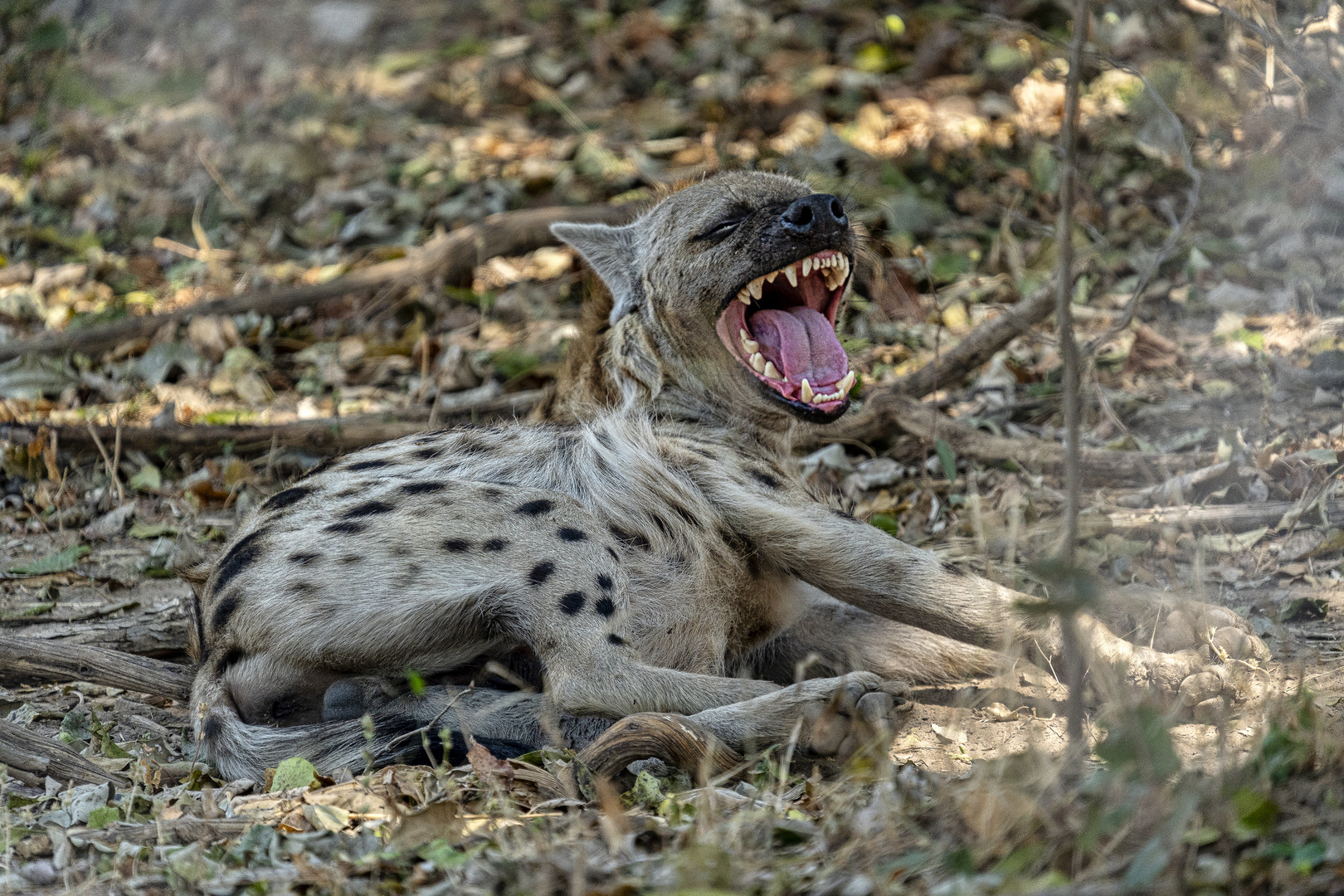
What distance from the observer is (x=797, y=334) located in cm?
491

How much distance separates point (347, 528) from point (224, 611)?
0.44 meters

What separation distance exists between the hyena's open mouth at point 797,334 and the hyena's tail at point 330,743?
5.24 feet

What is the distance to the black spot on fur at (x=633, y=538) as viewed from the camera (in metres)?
4.29

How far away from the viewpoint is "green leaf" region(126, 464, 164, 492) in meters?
6.21

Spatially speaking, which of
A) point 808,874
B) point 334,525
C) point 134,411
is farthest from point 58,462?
point 808,874

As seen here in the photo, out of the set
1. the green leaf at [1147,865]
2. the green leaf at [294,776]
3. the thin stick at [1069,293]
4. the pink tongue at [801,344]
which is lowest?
the green leaf at [294,776]

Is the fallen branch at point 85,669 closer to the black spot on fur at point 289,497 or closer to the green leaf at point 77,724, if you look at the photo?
the green leaf at point 77,724

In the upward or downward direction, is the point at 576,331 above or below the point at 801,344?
below

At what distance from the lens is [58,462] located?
20.5 ft

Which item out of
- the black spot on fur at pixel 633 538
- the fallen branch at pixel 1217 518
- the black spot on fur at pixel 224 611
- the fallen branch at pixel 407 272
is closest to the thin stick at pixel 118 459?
the fallen branch at pixel 407 272

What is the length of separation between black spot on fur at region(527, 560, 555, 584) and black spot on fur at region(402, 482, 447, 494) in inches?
19.5

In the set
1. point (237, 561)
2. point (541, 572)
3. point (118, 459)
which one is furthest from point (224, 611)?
point (118, 459)

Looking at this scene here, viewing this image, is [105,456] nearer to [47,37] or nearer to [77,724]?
[77,724]

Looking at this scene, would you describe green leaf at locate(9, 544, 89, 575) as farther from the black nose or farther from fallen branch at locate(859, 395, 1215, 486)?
fallen branch at locate(859, 395, 1215, 486)
